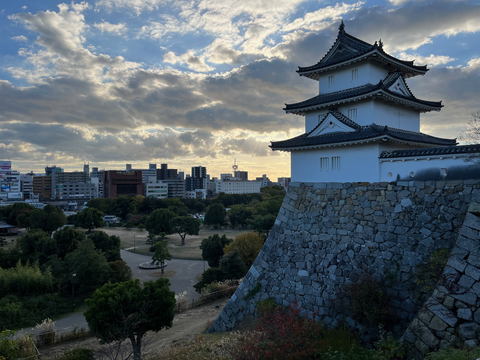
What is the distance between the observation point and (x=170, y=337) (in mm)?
14922

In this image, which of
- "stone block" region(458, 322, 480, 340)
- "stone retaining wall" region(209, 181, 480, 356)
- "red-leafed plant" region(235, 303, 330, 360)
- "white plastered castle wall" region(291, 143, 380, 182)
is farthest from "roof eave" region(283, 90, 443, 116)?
"red-leafed plant" region(235, 303, 330, 360)

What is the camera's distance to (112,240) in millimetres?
34469

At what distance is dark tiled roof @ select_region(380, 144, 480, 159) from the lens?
10414mm

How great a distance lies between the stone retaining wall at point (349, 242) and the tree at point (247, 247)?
13.5 m

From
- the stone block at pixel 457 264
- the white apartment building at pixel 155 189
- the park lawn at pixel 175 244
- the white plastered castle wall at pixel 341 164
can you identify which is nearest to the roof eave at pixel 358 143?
the white plastered castle wall at pixel 341 164

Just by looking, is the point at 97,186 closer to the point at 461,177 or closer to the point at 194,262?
the point at 194,262

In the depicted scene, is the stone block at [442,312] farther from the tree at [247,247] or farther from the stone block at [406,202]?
the tree at [247,247]

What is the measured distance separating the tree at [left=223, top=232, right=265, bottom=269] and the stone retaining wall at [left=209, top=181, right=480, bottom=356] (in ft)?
44.2

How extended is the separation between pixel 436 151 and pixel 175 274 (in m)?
27.7

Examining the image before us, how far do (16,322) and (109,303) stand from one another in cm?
1308

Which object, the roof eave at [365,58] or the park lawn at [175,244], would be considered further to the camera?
the park lawn at [175,244]

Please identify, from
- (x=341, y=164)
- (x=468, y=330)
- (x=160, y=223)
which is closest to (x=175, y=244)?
(x=160, y=223)

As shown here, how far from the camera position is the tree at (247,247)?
28.0 metres

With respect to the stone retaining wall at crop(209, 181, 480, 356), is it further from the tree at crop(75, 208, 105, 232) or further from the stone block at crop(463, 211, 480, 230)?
the tree at crop(75, 208, 105, 232)
